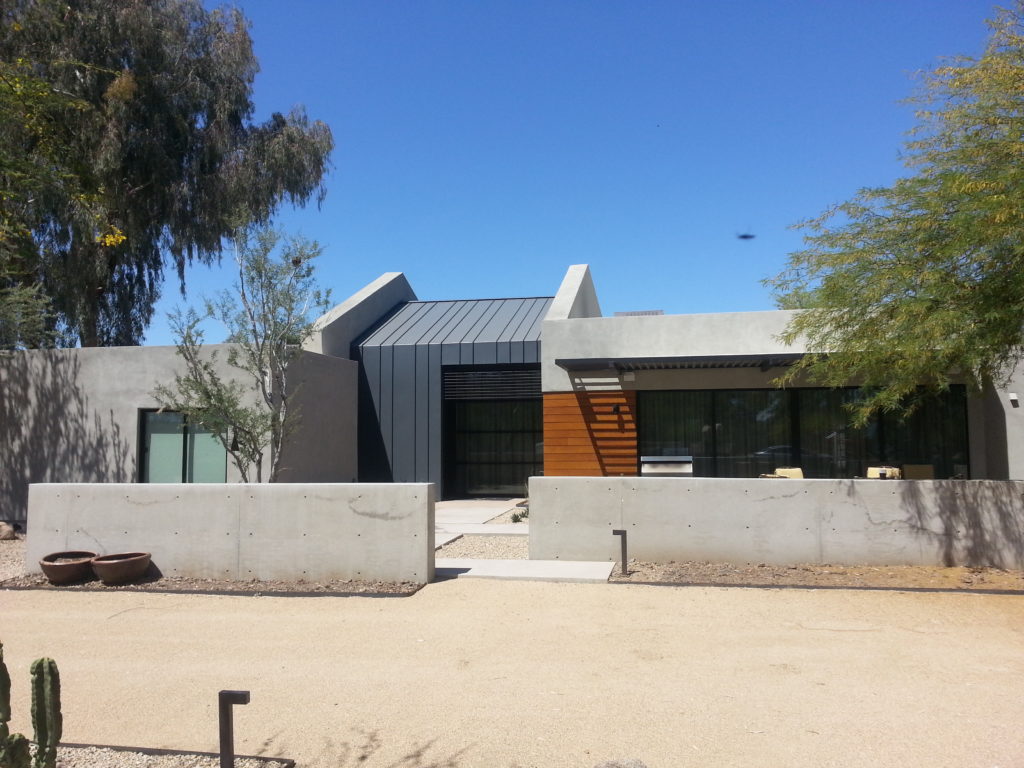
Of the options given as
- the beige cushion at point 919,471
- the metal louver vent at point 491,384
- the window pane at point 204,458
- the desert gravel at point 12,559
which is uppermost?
the metal louver vent at point 491,384

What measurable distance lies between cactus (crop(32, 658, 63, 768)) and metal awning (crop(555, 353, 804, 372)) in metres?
11.6

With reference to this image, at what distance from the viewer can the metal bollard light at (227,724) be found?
161 inches

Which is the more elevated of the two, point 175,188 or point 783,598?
point 175,188

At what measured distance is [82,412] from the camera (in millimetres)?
15148

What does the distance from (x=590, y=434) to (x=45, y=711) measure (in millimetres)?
12166

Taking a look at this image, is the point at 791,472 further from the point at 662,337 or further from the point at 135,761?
the point at 135,761

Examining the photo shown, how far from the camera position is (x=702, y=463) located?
1530 centimetres

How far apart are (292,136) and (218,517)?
15.8m

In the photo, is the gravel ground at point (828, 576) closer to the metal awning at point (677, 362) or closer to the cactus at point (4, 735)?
the metal awning at point (677, 362)

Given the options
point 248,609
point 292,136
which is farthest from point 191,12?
point 248,609

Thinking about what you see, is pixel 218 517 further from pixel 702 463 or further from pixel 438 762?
pixel 702 463

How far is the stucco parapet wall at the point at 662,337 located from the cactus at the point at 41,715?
11881mm

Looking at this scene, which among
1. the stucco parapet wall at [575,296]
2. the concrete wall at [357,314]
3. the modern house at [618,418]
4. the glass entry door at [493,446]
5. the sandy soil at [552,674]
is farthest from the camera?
the glass entry door at [493,446]

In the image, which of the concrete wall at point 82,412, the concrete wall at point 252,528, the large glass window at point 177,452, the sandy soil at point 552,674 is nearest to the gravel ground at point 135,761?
the sandy soil at point 552,674
